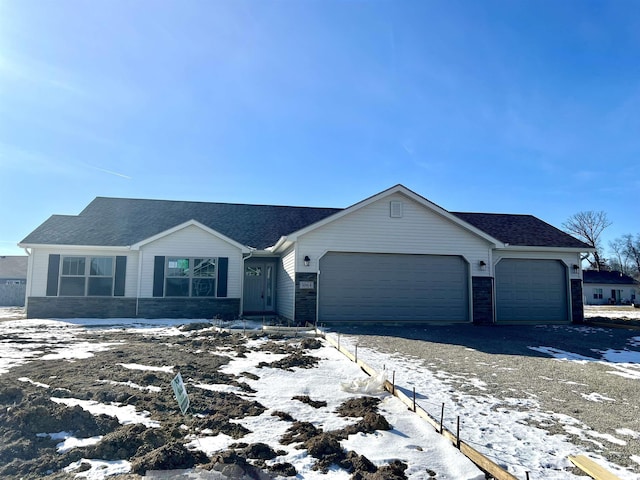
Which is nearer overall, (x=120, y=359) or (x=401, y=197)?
(x=120, y=359)

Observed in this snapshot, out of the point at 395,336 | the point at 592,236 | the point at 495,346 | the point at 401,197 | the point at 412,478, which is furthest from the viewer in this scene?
the point at 592,236

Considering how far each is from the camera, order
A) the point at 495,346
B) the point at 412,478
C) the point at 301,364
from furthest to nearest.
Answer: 1. the point at 495,346
2. the point at 301,364
3. the point at 412,478

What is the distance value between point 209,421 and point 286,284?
34.8 feet

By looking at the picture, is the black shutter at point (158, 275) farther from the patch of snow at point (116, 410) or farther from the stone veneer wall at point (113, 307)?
the patch of snow at point (116, 410)

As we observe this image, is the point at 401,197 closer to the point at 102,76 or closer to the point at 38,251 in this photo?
the point at 102,76

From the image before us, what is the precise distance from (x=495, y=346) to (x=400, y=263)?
15.3ft

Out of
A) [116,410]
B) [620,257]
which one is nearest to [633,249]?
[620,257]

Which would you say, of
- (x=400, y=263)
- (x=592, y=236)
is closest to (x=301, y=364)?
(x=400, y=263)

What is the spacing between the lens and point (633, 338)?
39.1 ft

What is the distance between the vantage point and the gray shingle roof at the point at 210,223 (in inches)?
621

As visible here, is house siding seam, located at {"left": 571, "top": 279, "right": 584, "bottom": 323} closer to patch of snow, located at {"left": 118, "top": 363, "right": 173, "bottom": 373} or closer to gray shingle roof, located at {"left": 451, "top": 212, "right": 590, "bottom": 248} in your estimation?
gray shingle roof, located at {"left": 451, "top": 212, "right": 590, "bottom": 248}

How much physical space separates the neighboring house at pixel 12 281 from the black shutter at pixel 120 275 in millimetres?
16691

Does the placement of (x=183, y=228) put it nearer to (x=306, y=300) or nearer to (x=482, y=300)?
(x=306, y=300)

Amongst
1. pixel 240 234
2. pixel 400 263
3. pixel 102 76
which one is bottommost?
pixel 400 263
